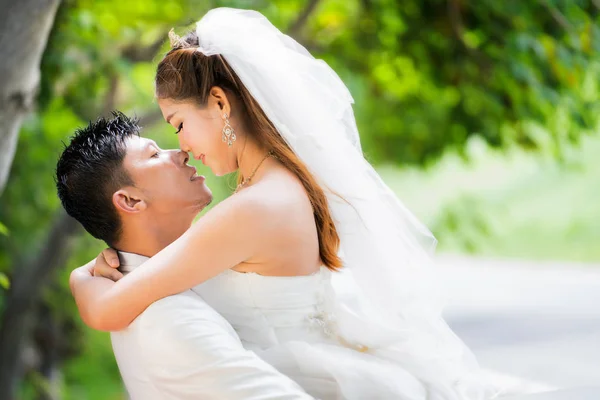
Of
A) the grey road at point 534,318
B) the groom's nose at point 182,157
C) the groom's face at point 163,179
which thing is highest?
the groom's nose at point 182,157

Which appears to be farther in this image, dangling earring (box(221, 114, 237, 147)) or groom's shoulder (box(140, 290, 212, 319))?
dangling earring (box(221, 114, 237, 147))

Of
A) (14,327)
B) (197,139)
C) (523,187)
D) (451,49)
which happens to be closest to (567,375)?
(197,139)

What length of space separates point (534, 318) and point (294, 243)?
7313 mm

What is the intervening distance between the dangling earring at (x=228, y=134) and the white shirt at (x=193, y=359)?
0.47 m

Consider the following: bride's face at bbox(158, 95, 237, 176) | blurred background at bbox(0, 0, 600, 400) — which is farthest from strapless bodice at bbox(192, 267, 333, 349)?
blurred background at bbox(0, 0, 600, 400)

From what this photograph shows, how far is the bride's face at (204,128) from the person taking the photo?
2455 millimetres

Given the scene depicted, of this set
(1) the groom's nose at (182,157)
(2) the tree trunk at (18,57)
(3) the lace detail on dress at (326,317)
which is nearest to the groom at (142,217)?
(1) the groom's nose at (182,157)

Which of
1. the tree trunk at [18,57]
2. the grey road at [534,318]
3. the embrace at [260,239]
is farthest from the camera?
the grey road at [534,318]

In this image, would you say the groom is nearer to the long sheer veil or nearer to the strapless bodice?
the strapless bodice

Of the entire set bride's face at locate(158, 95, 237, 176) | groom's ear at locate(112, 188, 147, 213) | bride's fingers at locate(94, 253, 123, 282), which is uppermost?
bride's face at locate(158, 95, 237, 176)

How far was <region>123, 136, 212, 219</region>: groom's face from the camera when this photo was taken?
247 centimetres

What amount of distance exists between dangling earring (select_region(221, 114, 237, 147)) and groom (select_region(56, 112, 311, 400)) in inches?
6.0

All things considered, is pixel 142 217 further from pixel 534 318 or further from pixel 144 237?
pixel 534 318

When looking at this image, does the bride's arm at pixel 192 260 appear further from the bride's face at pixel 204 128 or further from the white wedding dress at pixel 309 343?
the bride's face at pixel 204 128
